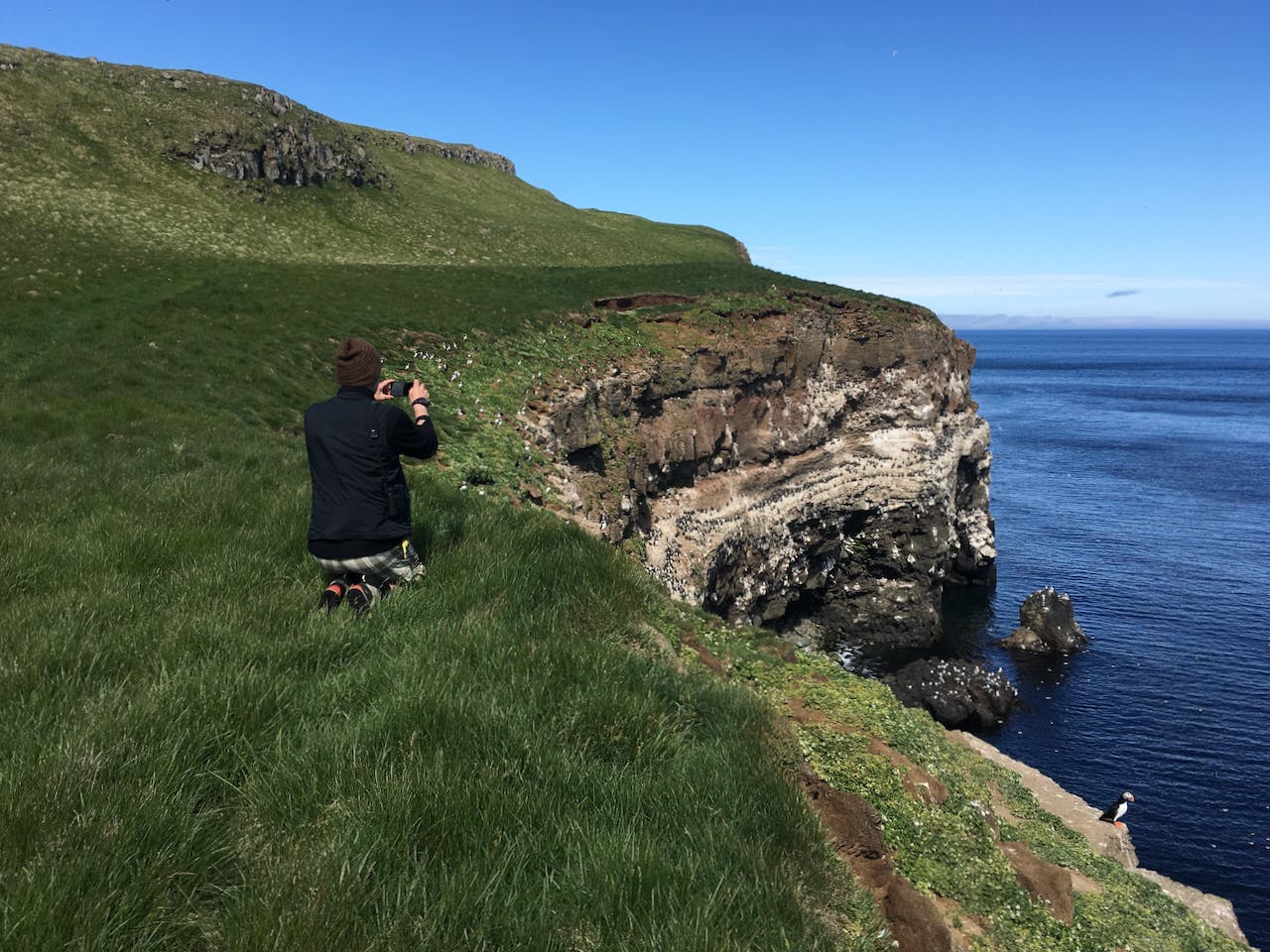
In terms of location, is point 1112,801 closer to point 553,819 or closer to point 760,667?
point 760,667

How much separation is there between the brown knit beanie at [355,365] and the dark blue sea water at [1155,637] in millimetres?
29785

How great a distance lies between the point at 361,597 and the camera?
6172 millimetres

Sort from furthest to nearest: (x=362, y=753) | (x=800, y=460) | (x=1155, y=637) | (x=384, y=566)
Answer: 1. (x=800, y=460)
2. (x=1155, y=637)
3. (x=384, y=566)
4. (x=362, y=753)

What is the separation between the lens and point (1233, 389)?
477 feet

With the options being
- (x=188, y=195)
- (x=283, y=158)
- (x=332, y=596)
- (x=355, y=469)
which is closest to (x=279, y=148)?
(x=283, y=158)

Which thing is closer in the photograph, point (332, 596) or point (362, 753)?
point (362, 753)

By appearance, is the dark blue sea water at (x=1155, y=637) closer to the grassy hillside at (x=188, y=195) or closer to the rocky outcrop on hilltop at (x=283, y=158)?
the grassy hillside at (x=188, y=195)

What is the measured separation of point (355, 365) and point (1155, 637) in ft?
153

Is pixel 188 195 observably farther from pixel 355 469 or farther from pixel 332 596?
pixel 332 596

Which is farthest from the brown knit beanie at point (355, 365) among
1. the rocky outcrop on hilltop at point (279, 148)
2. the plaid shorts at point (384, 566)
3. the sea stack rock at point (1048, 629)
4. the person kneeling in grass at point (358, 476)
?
the rocky outcrop on hilltop at point (279, 148)

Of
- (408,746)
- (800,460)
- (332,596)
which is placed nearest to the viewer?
(408,746)

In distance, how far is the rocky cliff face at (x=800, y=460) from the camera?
2984 cm

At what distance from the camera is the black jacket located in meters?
→ 6.20

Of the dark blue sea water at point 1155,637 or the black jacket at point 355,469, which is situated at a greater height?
the black jacket at point 355,469
